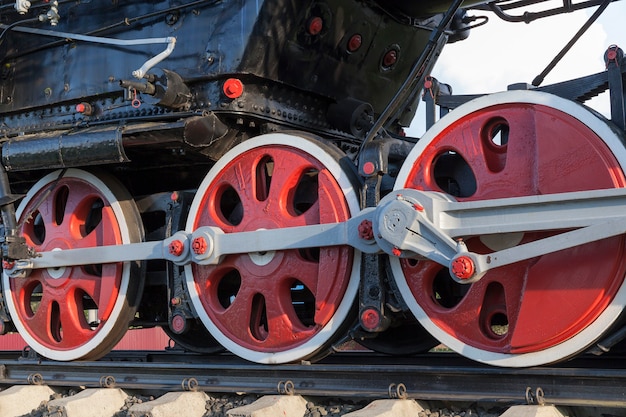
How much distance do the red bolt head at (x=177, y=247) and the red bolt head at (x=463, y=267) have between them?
1.52m

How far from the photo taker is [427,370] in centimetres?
330

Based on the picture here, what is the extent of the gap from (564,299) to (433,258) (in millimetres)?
534

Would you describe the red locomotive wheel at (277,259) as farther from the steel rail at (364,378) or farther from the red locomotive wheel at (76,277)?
the red locomotive wheel at (76,277)

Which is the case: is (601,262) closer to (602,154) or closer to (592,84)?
(602,154)

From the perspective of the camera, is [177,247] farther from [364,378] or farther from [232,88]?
[364,378]

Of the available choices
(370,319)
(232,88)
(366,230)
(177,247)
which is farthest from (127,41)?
(370,319)

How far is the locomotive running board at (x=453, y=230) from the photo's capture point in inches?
115

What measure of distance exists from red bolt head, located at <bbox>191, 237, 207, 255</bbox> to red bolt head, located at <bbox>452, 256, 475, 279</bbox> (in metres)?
1.36

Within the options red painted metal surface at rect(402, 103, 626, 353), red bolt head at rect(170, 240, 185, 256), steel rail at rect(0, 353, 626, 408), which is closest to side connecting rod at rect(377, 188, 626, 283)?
red painted metal surface at rect(402, 103, 626, 353)

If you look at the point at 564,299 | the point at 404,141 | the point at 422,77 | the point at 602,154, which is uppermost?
the point at 422,77

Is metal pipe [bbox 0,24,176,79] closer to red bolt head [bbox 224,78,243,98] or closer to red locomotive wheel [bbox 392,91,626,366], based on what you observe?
red bolt head [bbox 224,78,243,98]

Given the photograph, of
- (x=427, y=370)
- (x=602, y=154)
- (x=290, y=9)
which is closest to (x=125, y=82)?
(x=290, y=9)

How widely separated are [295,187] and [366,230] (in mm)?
584

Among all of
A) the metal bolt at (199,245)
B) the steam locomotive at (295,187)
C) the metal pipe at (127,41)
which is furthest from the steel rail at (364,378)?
the metal pipe at (127,41)
